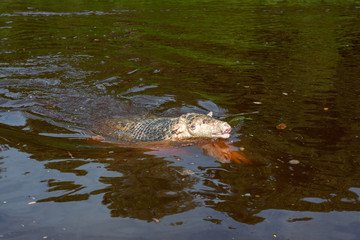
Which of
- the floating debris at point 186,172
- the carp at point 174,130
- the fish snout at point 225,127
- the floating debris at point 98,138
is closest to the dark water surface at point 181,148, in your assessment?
the floating debris at point 186,172

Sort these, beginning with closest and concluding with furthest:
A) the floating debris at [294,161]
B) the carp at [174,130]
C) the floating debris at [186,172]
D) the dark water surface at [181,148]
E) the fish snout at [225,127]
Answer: the dark water surface at [181,148]
the floating debris at [186,172]
the floating debris at [294,161]
the fish snout at [225,127]
the carp at [174,130]

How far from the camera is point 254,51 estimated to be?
15141 millimetres

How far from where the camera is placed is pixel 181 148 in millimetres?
7438

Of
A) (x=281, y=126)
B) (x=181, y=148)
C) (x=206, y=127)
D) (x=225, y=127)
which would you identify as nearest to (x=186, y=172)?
(x=181, y=148)

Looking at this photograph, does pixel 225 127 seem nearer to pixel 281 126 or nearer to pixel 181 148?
pixel 181 148

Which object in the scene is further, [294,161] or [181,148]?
[181,148]

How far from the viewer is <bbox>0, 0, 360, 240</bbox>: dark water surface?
16.4 ft

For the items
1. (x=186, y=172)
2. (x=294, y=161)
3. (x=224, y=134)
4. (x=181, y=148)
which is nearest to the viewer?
(x=186, y=172)

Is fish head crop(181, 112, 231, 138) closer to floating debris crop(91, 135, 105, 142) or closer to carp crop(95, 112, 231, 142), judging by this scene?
carp crop(95, 112, 231, 142)

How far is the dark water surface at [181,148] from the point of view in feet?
16.4

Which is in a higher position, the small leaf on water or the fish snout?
the fish snout

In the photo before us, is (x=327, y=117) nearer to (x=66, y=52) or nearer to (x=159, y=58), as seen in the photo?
(x=159, y=58)

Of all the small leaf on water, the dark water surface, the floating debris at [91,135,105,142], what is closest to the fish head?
the dark water surface

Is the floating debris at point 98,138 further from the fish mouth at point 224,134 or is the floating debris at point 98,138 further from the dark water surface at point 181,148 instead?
the fish mouth at point 224,134
